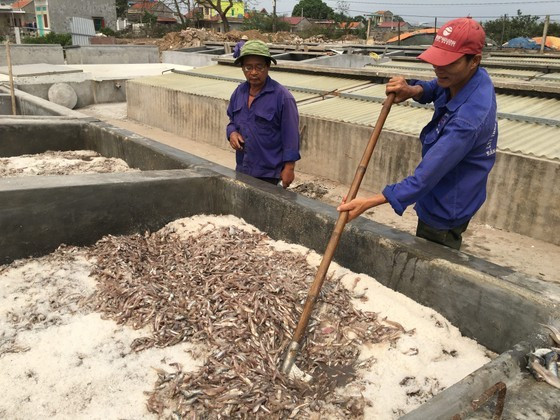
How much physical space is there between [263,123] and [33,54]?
856 inches

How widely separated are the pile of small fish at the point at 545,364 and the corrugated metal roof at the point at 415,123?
467 centimetres

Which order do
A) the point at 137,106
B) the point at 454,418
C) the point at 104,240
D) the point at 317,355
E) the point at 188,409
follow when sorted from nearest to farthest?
the point at 454,418
the point at 188,409
the point at 317,355
the point at 104,240
the point at 137,106

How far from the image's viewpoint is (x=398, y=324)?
2951 mm

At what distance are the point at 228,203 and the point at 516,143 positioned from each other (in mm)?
4362

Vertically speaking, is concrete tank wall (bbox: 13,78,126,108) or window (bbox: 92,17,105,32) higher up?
window (bbox: 92,17,105,32)

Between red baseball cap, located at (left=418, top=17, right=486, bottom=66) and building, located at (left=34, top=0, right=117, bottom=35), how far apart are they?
4689cm

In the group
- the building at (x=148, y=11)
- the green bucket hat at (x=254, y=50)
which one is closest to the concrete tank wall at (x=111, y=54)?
the green bucket hat at (x=254, y=50)

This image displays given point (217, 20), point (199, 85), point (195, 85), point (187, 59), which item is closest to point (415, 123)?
point (199, 85)

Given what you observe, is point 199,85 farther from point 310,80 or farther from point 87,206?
point 87,206

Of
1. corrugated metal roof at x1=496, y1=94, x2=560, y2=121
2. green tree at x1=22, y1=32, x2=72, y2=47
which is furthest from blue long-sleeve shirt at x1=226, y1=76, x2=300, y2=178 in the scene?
green tree at x1=22, y1=32, x2=72, y2=47

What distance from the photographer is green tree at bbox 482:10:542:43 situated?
3869 cm

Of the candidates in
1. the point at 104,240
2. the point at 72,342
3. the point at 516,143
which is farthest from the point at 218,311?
the point at 516,143

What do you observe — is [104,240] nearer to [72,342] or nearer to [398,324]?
[72,342]

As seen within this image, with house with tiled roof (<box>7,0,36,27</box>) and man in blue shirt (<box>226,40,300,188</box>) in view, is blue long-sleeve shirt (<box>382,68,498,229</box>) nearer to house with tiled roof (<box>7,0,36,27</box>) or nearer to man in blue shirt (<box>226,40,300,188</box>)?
man in blue shirt (<box>226,40,300,188</box>)
